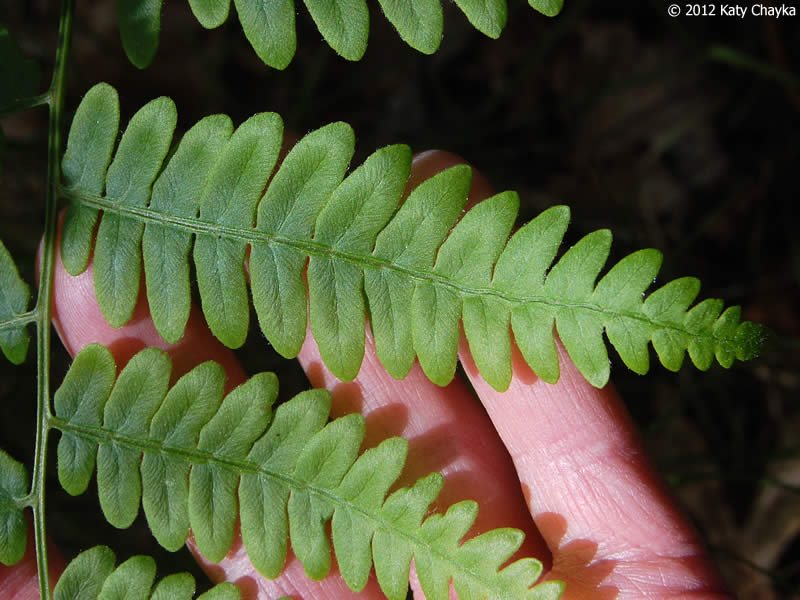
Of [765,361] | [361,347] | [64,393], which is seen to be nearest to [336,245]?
[361,347]

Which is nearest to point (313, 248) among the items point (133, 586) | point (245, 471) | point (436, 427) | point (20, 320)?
point (245, 471)

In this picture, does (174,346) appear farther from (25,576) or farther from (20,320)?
(25,576)

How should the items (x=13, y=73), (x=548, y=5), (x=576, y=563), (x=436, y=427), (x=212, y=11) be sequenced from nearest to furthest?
1. (x=548, y=5)
2. (x=212, y=11)
3. (x=13, y=73)
4. (x=576, y=563)
5. (x=436, y=427)

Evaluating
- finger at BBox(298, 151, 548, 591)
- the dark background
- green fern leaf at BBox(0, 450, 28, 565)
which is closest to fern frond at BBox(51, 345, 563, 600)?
green fern leaf at BBox(0, 450, 28, 565)

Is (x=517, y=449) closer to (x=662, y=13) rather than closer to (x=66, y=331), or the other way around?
(x=66, y=331)

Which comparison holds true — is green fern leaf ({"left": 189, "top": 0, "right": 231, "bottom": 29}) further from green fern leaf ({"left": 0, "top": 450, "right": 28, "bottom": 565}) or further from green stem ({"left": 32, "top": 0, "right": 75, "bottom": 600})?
green fern leaf ({"left": 0, "top": 450, "right": 28, "bottom": 565})

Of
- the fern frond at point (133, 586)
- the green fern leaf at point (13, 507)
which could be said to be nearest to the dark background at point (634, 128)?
the green fern leaf at point (13, 507)
